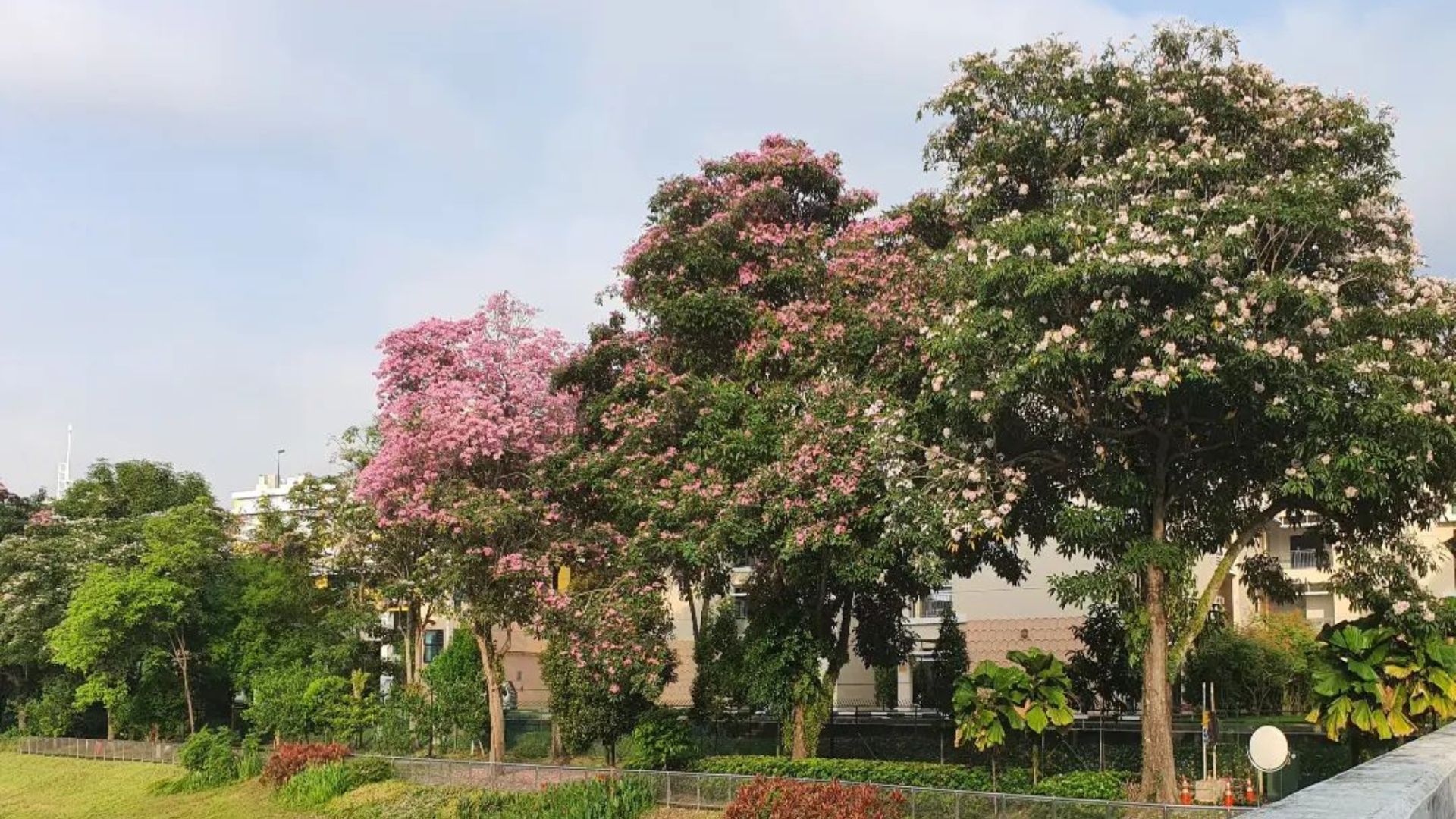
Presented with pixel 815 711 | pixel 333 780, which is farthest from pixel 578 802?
pixel 333 780

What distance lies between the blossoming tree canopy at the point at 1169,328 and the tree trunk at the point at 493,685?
12765 mm

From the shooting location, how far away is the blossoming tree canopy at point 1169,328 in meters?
14.7

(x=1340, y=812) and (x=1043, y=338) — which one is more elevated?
(x=1043, y=338)

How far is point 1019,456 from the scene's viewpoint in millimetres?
17719

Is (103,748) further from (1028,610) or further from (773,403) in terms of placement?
(1028,610)

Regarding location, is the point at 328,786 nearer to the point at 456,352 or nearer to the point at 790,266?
the point at 456,352

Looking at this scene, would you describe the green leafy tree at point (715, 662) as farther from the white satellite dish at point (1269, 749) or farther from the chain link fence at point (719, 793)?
the white satellite dish at point (1269, 749)

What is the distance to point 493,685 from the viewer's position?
2816 cm

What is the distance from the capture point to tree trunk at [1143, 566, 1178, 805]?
665 inches

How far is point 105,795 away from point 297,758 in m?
7.23

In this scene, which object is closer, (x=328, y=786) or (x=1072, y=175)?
(x=1072, y=175)

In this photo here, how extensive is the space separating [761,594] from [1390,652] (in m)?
10.1

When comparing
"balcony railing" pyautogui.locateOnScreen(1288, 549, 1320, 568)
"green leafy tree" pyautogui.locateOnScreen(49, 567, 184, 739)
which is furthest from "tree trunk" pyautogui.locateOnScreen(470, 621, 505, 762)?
"balcony railing" pyautogui.locateOnScreen(1288, 549, 1320, 568)

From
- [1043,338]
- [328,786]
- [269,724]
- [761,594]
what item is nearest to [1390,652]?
[1043,338]
